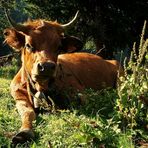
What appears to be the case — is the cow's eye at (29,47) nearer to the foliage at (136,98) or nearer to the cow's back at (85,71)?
the cow's back at (85,71)

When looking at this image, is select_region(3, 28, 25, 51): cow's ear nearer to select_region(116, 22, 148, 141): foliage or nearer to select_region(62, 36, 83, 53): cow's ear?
select_region(62, 36, 83, 53): cow's ear

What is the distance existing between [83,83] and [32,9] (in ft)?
54.6

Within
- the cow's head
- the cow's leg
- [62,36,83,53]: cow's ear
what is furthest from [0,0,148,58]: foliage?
the cow's head

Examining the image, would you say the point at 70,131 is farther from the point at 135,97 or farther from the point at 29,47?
the point at 29,47

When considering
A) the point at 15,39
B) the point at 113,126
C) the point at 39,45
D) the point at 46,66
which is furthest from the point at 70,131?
the point at 15,39

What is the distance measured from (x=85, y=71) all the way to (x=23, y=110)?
326 centimetres

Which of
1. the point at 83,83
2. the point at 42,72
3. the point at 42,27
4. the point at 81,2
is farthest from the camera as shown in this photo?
the point at 81,2

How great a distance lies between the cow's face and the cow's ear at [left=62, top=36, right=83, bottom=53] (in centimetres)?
6

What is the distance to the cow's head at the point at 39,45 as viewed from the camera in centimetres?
786

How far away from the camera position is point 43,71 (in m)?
7.73

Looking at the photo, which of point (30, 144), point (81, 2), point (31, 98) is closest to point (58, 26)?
point (31, 98)

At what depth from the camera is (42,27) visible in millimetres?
8477

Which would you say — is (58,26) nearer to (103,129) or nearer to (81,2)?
(103,129)

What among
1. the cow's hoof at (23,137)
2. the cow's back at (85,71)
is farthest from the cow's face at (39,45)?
the cow's hoof at (23,137)
